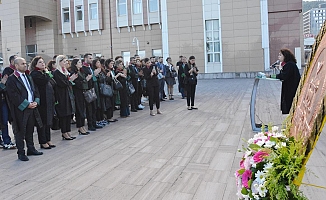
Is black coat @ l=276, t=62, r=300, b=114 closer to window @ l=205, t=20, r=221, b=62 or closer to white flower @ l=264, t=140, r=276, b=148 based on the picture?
white flower @ l=264, t=140, r=276, b=148

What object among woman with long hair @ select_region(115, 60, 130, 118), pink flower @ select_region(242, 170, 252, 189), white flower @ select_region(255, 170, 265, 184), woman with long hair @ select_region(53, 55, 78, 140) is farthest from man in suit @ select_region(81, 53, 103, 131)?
white flower @ select_region(255, 170, 265, 184)

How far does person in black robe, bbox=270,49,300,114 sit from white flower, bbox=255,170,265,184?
457 centimetres

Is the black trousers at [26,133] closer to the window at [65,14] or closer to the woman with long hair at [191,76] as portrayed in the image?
the woman with long hair at [191,76]

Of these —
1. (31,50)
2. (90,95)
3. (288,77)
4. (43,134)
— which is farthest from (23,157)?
(31,50)

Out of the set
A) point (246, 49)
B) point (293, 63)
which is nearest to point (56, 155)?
point (293, 63)

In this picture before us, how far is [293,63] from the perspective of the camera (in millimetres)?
6039

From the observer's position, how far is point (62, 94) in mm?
6758

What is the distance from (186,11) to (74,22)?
45.9 feet

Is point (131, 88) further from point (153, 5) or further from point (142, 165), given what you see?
point (153, 5)

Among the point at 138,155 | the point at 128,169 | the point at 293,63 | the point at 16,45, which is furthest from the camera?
the point at 16,45

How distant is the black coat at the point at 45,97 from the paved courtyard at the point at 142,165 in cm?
67

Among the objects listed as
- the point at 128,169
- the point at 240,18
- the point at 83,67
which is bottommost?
the point at 128,169

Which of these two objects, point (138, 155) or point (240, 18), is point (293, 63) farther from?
point (240, 18)

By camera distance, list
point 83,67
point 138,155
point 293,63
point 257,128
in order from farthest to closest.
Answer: point 83,67 → point 257,128 → point 293,63 → point 138,155
